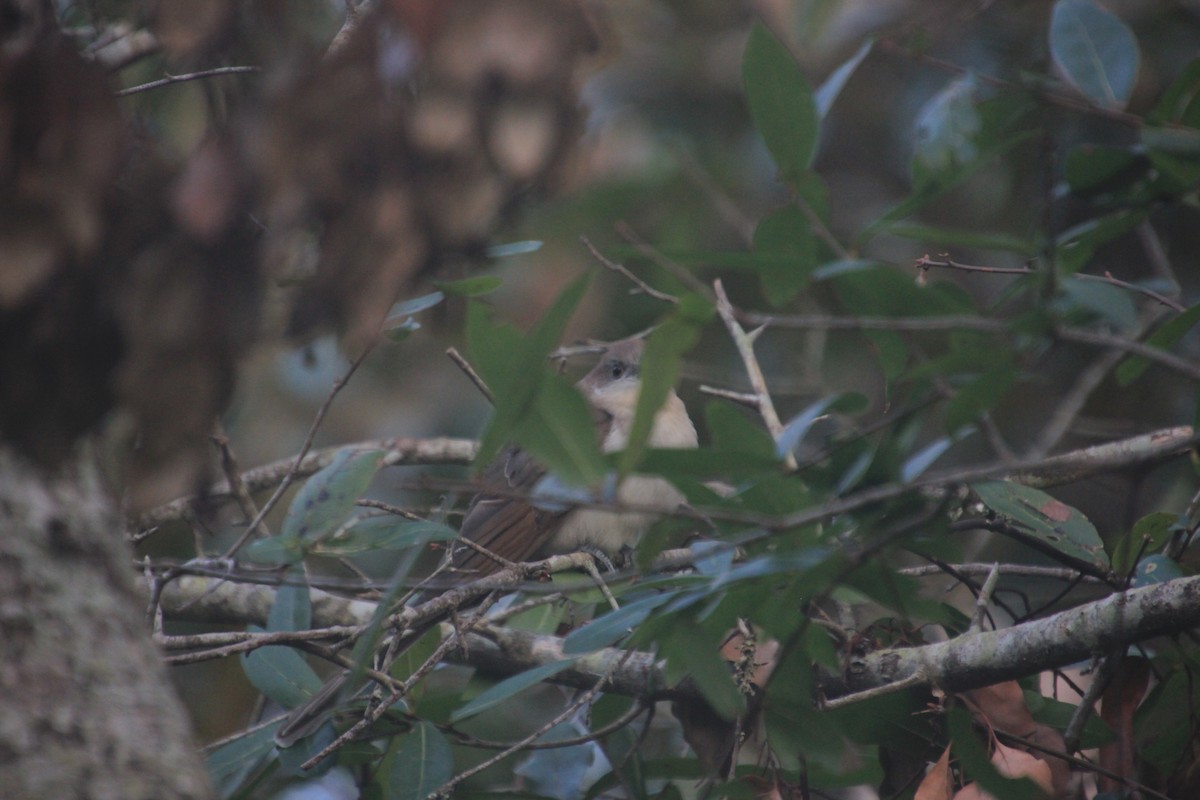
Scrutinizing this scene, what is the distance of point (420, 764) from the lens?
2.52 m

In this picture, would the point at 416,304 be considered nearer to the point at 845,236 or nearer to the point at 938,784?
the point at 938,784

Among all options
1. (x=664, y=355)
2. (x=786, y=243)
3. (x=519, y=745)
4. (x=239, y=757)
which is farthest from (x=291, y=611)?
(x=786, y=243)

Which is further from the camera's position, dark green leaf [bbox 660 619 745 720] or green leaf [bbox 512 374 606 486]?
dark green leaf [bbox 660 619 745 720]

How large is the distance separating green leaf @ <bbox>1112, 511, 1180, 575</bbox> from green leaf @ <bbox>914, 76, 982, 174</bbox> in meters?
1.22

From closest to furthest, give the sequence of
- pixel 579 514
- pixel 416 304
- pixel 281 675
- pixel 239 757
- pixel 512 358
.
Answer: pixel 512 358
pixel 239 757
pixel 281 675
pixel 416 304
pixel 579 514

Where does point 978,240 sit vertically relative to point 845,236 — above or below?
above

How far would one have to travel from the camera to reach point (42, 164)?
4.25ft

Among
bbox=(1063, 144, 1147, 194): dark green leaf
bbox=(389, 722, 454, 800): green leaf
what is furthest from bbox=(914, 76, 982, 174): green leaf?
bbox=(389, 722, 454, 800): green leaf

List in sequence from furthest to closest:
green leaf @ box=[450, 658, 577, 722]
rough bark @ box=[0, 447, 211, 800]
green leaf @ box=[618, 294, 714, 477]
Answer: green leaf @ box=[450, 658, 577, 722] → green leaf @ box=[618, 294, 714, 477] → rough bark @ box=[0, 447, 211, 800]

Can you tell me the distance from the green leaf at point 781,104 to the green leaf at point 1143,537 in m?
1.36

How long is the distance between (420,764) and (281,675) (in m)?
0.51

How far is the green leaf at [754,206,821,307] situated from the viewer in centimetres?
168

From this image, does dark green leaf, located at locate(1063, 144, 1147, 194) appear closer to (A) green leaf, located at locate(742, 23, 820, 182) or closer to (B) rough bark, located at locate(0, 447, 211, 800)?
(A) green leaf, located at locate(742, 23, 820, 182)

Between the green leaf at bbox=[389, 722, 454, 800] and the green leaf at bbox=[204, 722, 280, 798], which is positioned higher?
the green leaf at bbox=[204, 722, 280, 798]
